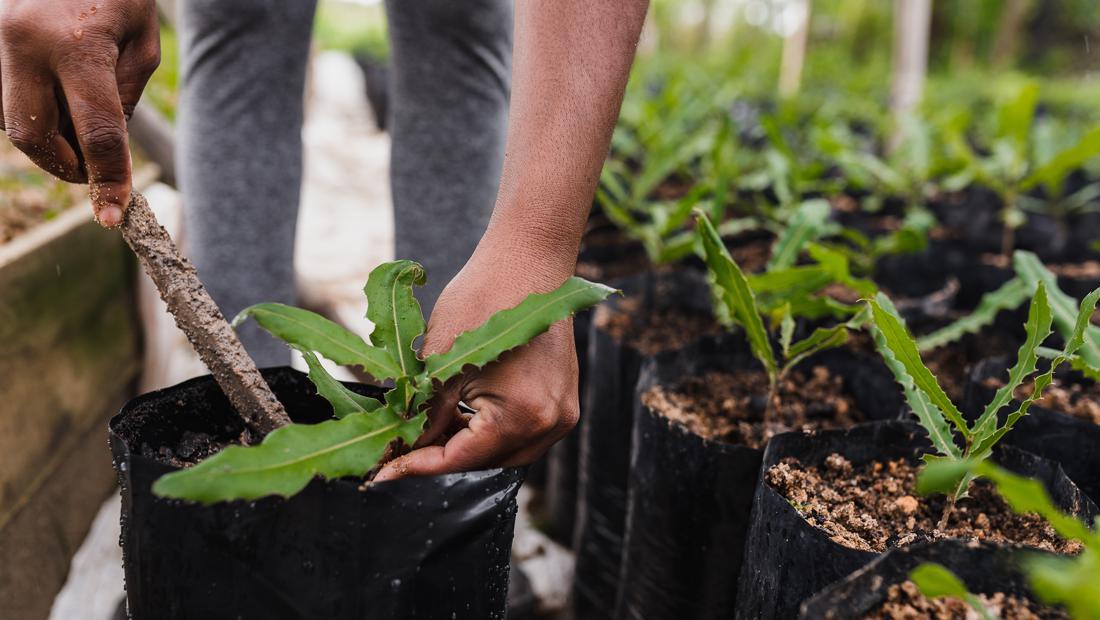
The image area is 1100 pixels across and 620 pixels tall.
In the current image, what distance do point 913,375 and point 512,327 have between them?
0.42m

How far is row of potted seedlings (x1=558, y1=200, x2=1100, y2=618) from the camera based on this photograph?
0.81 metres

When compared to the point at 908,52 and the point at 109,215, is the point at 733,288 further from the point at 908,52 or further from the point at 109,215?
the point at 908,52

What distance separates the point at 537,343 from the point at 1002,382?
823 millimetres

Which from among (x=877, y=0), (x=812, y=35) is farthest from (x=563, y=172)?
(x=812, y=35)

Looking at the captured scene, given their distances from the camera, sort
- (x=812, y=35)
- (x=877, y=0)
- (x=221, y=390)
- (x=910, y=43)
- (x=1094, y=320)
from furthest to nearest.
Result: (x=812, y=35)
(x=877, y=0)
(x=910, y=43)
(x=1094, y=320)
(x=221, y=390)

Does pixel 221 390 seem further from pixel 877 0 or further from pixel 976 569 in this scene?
pixel 877 0

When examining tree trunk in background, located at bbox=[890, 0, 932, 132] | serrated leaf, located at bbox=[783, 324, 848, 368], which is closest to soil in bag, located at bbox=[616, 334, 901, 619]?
serrated leaf, located at bbox=[783, 324, 848, 368]

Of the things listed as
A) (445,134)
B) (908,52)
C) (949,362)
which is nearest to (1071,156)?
(949,362)

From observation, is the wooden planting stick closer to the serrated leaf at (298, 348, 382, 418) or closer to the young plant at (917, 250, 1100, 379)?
the serrated leaf at (298, 348, 382, 418)

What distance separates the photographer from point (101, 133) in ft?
2.40

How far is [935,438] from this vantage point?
0.88m

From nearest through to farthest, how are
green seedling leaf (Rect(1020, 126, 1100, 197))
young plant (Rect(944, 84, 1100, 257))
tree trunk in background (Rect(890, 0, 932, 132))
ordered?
green seedling leaf (Rect(1020, 126, 1100, 197))
young plant (Rect(944, 84, 1100, 257))
tree trunk in background (Rect(890, 0, 932, 132))

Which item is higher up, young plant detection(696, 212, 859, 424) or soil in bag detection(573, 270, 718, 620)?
young plant detection(696, 212, 859, 424)

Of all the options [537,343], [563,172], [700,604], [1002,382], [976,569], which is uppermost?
[563,172]
